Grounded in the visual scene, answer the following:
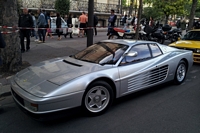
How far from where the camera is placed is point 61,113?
10.1ft

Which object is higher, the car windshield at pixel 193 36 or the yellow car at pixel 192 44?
the car windshield at pixel 193 36

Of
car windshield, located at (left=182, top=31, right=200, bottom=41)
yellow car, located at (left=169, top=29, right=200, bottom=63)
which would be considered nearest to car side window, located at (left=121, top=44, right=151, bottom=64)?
yellow car, located at (left=169, top=29, right=200, bottom=63)

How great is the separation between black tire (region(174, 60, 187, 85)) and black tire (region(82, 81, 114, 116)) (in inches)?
94.0

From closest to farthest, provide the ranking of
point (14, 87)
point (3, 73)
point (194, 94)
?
point (14, 87), point (194, 94), point (3, 73)

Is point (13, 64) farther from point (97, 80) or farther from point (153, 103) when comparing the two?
point (153, 103)

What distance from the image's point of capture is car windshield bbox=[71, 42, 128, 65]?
406cm

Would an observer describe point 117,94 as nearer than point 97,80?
No

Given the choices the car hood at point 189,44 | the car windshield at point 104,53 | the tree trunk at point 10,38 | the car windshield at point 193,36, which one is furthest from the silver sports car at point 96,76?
the car windshield at point 193,36

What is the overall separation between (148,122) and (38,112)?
6.03ft

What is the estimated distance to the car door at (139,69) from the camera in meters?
3.95

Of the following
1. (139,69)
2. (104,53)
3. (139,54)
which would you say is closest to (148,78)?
(139,69)

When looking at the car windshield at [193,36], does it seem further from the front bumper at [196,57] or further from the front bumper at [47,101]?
the front bumper at [47,101]

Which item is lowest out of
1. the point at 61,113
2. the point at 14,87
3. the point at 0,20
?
the point at 61,113

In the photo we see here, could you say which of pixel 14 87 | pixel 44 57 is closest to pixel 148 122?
pixel 14 87
